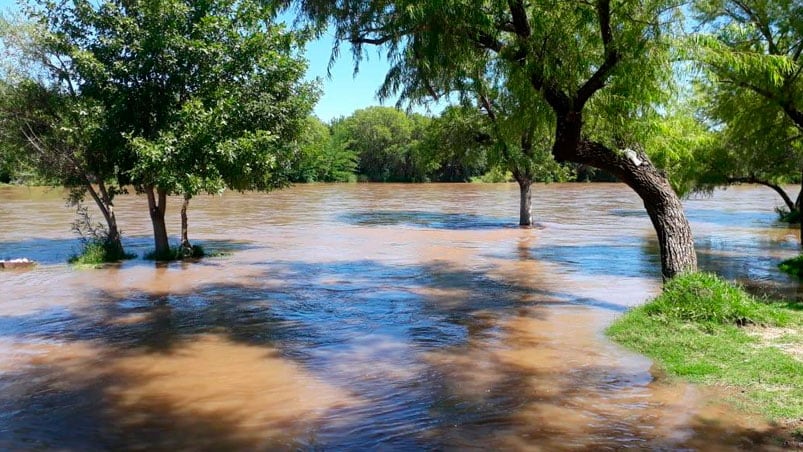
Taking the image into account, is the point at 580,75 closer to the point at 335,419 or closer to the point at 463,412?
the point at 463,412

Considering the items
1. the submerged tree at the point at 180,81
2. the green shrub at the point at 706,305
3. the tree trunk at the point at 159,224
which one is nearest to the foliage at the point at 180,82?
the submerged tree at the point at 180,81

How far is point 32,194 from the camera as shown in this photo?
51094mm

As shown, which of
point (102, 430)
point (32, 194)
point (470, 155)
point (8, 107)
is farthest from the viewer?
point (32, 194)

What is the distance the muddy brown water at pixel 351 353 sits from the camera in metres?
5.87

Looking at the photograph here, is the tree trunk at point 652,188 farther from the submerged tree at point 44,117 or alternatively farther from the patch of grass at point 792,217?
the patch of grass at point 792,217

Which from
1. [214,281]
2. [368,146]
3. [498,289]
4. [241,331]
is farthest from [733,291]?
[368,146]

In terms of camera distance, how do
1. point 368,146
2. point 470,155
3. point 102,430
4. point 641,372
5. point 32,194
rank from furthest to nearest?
1. point 368,146
2. point 32,194
3. point 470,155
4. point 641,372
5. point 102,430

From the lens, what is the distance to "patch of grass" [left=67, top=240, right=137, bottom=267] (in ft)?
57.5

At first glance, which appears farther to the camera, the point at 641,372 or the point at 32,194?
the point at 32,194

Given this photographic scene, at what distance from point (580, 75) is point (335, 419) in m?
6.05

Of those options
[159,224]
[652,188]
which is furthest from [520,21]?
[159,224]

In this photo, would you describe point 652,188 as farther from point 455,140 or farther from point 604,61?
point 455,140

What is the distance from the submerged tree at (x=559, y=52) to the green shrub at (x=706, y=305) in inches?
18.7

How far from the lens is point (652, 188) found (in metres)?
9.94
